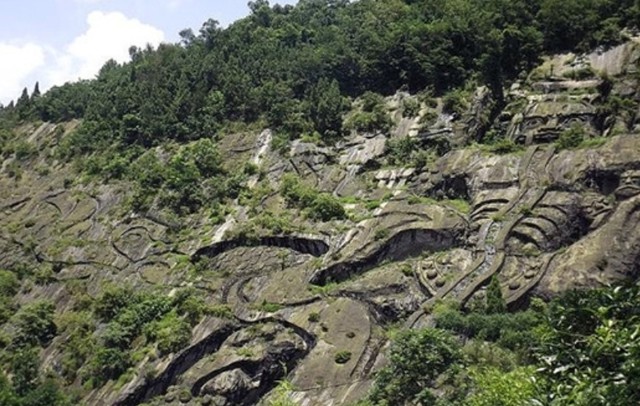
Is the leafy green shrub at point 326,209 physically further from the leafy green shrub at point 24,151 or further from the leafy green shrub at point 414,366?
the leafy green shrub at point 24,151

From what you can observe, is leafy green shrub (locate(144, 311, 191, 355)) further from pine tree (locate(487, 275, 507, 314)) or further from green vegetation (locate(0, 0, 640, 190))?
pine tree (locate(487, 275, 507, 314))

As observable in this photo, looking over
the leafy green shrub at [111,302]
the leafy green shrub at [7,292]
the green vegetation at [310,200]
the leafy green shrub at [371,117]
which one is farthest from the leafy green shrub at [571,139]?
the leafy green shrub at [7,292]

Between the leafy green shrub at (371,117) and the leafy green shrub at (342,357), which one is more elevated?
the leafy green shrub at (371,117)

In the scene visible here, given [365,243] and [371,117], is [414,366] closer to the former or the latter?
[365,243]

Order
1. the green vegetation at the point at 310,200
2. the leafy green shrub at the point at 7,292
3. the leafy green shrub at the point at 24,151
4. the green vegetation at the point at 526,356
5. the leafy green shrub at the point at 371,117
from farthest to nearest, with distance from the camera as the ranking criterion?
the leafy green shrub at the point at 24,151, the leafy green shrub at the point at 371,117, the leafy green shrub at the point at 7,292, the green vegetation at the point at 310,200, the green vegetation at the point at 526,356

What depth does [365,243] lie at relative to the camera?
1559 inches

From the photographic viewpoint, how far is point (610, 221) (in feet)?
109

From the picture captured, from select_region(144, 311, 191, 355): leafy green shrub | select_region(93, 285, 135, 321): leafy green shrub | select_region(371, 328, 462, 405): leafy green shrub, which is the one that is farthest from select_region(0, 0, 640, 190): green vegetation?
select_region(371, 328, 462, 405): leafy green shrub

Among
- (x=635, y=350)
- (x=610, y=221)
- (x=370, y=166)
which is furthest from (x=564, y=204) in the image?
(x=635, y=350)

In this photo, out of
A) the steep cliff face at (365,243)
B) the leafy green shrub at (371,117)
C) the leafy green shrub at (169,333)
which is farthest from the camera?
the leafy green shrub at (371,117)

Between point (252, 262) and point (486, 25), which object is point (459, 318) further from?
point (486, 25)

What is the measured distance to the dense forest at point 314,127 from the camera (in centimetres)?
2289

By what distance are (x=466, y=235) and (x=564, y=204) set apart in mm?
5031

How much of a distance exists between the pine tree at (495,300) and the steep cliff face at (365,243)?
52 cm
